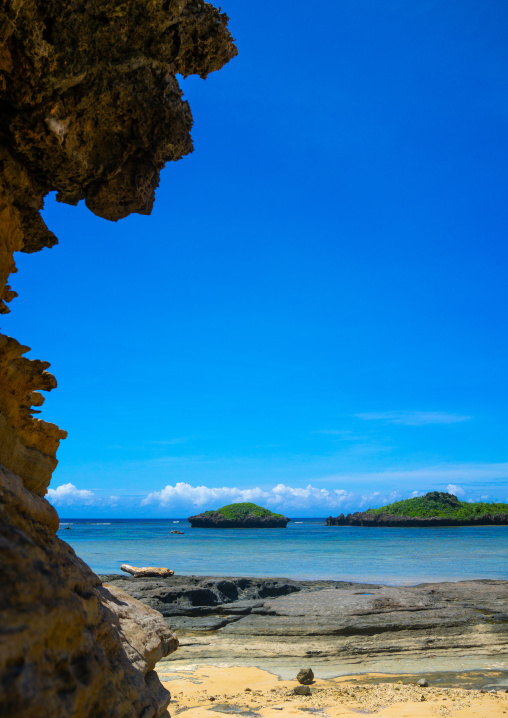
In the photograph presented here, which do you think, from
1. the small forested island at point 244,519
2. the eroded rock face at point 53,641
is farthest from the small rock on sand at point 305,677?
the small forested island at point 244,519

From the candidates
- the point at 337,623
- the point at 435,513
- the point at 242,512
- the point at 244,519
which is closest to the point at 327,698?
the point at 337,623

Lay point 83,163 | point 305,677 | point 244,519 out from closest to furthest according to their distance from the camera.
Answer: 1. point 83,163
2. point 305,677
3. point 244,519

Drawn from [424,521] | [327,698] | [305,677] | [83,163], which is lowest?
[424,521]

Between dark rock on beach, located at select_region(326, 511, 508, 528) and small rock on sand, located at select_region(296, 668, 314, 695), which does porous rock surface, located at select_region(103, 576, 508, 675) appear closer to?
small rock on sand, located at select_region(296, 668, 314, 695)

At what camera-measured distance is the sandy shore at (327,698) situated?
7.31 m

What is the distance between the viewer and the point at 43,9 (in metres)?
4.62

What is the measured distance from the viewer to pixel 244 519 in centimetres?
11369

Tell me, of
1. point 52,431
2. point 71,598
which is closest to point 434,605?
point 52,431

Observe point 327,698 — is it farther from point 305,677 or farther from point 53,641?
point 53,641

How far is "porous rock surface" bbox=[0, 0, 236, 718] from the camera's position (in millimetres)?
3666

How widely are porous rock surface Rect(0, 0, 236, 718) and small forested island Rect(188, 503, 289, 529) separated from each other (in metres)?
114

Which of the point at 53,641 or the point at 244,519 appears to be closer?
the point at 53,641

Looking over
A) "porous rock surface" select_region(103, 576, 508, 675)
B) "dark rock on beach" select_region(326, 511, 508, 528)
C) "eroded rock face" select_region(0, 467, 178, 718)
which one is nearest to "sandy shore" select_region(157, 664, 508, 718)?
"porous rock surface" select_region(103, 576, 508, 675)

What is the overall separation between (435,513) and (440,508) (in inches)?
185
